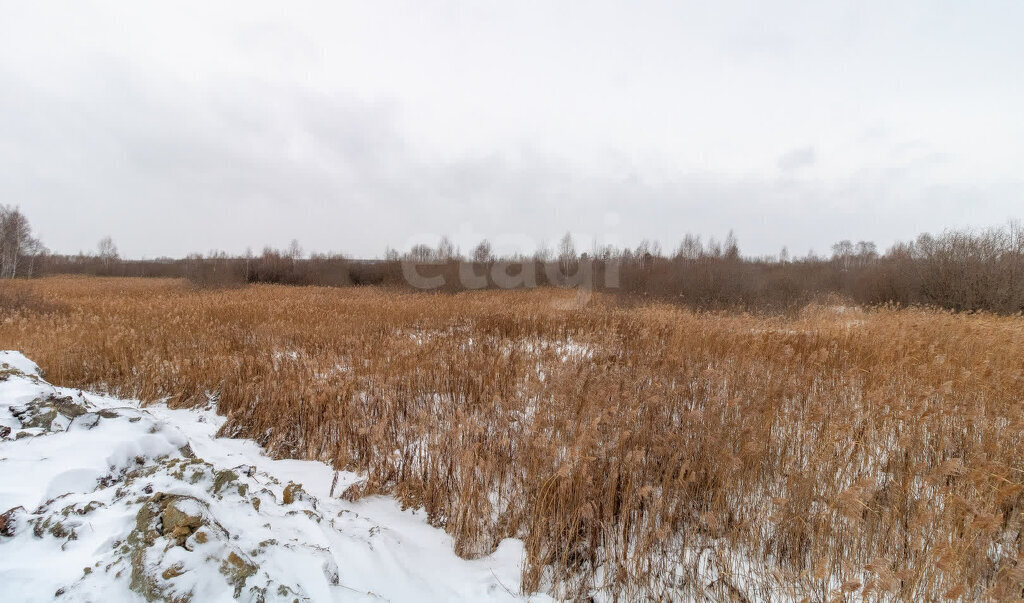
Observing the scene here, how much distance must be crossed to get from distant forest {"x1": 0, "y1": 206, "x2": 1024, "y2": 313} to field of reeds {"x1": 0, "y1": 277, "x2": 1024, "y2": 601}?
1157 centimetres

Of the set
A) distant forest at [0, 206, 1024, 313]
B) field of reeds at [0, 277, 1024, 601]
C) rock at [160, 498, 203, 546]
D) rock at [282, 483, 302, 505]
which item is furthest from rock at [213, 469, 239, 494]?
distant forest at [0, 206, 1024, 313]

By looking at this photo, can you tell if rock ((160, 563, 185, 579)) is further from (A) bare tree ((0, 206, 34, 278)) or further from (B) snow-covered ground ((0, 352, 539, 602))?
(A) bare tree ((0, 206, 34, 278))

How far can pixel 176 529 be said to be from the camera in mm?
1692

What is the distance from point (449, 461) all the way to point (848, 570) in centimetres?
250

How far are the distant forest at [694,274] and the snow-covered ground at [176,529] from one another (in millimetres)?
18126

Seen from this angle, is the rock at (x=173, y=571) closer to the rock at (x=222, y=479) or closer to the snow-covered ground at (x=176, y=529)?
the snow-covered ground at (x=176, y=529)

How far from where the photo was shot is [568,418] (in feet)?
11.0

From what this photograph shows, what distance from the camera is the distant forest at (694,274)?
1431 cm

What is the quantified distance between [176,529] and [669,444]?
3107 millimetres

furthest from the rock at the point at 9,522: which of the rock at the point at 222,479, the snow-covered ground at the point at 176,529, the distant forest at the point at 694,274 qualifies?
the distant forest at the point at 694,274

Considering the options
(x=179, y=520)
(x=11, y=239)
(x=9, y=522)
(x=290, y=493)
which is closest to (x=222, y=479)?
(x=290, y=493)

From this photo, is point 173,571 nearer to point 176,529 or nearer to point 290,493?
point 176,529

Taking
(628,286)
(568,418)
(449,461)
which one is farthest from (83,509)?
(628,286)

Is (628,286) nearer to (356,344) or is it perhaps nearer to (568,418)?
(356,344)
